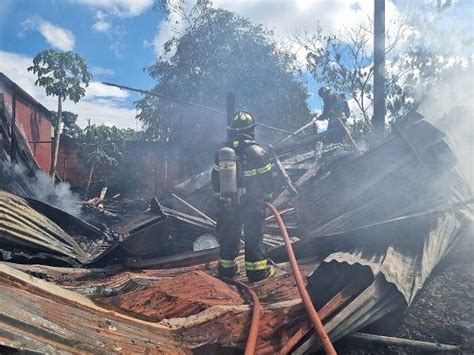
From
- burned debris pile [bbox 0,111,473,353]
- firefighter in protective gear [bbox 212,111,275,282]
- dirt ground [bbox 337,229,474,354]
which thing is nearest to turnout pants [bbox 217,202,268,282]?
firefighter in protective gear [bbox 212,111,275,282]

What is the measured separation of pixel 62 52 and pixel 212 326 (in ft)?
53.2

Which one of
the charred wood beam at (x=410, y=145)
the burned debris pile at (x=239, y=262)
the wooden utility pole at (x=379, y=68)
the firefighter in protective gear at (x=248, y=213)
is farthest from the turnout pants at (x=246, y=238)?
the wooden utility pole at (x=379, y=68)

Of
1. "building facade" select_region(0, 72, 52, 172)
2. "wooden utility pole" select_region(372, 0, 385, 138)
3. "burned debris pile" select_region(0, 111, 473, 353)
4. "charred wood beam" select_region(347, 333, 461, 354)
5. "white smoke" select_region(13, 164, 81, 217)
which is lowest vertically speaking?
"charred wood beam" select_region(347, 333, 461, 354)

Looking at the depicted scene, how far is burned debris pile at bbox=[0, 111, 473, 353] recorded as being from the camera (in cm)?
240

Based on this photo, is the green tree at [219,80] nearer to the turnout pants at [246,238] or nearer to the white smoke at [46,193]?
the white smoke at [46,193]

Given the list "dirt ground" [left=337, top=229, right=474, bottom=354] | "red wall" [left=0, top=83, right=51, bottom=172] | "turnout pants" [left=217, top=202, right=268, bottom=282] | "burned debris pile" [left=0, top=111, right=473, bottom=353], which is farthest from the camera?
"red wall" [left=0, top=83, right=51, bottom=172]

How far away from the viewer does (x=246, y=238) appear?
4.13 m

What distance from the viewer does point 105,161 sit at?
1669cm

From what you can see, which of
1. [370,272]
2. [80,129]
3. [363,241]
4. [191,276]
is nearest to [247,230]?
[191,276]

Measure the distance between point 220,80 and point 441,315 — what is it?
14274mm

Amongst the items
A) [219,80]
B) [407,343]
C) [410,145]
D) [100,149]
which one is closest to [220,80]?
[219,80]

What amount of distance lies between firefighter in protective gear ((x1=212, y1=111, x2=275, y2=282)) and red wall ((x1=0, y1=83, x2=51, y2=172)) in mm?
12737

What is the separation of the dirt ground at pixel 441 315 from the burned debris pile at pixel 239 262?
0.15m

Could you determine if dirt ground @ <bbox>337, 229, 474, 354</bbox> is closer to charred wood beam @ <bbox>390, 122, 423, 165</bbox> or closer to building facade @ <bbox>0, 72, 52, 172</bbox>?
charred wood beam @ <bbox>390, 122, 423, 165</bbox>
